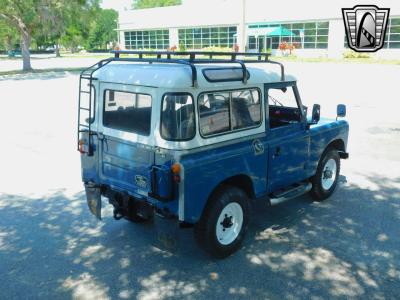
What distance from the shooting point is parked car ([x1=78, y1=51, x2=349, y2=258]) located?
444 centimetres

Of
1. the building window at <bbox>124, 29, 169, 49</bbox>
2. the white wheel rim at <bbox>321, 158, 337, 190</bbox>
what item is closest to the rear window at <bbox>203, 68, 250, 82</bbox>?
the white wheel rim at <bbox>321, 158, 337, 190</bbox>

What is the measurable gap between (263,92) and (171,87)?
1.46 m

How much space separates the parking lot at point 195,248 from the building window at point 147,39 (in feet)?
164

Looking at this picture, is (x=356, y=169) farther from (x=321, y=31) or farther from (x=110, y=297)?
(x=321, y=31)

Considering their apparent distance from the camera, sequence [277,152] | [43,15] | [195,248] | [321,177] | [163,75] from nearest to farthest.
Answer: [163,75] → [195,248] → [277,152] → [321,177] → [43,15]

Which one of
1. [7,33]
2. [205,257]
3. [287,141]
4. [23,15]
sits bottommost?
[205,257]

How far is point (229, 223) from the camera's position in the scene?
203 inches

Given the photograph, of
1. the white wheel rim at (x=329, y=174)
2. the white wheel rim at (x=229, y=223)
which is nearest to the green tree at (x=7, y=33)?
the white wheel rim at (x=329, y=174)

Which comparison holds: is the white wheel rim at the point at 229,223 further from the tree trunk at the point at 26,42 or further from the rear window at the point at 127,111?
the tree trunk at the point at 26,42

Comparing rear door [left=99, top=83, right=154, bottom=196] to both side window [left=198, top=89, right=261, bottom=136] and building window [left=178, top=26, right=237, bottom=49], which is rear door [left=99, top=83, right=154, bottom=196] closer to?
side window [left=198, top=89, right=261, bottom=136]

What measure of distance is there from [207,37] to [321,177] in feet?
155

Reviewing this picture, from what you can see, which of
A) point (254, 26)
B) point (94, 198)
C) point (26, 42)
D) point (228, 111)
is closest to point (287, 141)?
point (228, 111)

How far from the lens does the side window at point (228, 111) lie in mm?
4652

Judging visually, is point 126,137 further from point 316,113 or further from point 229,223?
point 316,113
